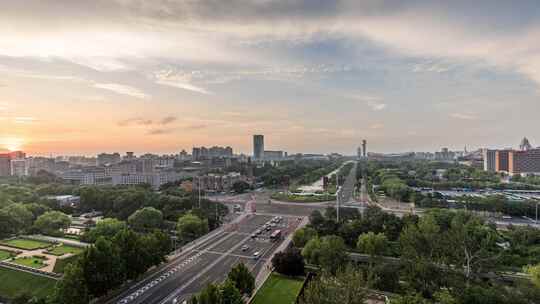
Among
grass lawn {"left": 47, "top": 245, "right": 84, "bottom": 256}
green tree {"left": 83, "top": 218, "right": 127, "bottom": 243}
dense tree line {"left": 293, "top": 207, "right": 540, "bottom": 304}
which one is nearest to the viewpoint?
dense tree line {"left": 293, "top": 207, "right": 540, "bottom": 304}

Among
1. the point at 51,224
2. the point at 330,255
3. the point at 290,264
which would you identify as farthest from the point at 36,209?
the point at 330,255

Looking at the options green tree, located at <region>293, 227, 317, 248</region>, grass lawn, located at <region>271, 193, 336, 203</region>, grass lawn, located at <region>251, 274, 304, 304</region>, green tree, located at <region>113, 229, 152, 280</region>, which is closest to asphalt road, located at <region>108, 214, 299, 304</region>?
green tree, located at <region>113, 229, 152, 280</region>

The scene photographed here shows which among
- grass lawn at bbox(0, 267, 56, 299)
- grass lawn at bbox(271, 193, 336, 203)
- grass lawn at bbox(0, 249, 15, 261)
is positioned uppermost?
grass lawn at bbox(271, 193, 336, 203)

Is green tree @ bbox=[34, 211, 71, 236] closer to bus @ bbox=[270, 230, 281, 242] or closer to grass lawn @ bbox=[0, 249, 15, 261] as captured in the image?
grass lawn @ bbox=[0, 249, 15, 261]

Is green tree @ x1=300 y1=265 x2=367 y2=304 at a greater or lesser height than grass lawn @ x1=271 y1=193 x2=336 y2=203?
greater

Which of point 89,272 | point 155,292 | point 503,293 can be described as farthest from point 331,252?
point 89,272

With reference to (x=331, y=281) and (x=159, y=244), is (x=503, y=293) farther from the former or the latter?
(x=159, y=244)

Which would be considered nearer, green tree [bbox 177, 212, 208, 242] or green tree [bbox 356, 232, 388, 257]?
green tree [bbox 356, 232, 388, 257]

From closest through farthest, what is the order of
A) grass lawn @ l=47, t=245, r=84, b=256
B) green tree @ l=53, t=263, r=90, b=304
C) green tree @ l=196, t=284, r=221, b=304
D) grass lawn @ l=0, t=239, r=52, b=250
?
green tree @ l=196, t=284, r=221, b=304, green tree @ l=53, t=263, r=90, b=304, grass lawn @ l=47, t=245, r=84, b=256, grass lawn @ l=0, t=239, r=52, b=250
